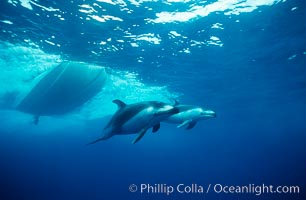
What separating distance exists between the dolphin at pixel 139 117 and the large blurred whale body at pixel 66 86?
14.3 m

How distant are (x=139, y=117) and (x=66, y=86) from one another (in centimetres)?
1708

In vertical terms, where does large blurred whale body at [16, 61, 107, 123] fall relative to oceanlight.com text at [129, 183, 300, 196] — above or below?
above

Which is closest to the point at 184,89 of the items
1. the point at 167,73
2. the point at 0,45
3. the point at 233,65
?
the point at 167,73

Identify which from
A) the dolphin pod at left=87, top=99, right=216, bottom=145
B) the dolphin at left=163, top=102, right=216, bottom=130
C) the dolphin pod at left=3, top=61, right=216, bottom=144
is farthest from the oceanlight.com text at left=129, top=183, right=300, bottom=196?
the dolphin pod at left=87, top=99, right=216, bottom=145

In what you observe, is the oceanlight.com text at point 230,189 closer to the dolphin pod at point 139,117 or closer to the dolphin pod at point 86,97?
the dolphin pod at point 86,97

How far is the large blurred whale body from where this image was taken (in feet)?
63.3

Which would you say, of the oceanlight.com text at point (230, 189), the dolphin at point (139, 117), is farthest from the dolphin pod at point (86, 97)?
the oceanlight.com text at point (230, 189)

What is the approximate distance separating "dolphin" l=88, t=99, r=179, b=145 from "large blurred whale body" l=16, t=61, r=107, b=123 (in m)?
14.3

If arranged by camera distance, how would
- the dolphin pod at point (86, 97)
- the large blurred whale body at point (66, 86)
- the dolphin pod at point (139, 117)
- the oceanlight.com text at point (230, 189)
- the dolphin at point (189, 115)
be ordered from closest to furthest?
1. the dolphin pod at point (139, 117)
2. the dolphin pod at point (86, 97)
3. the dolphin at point (189, 115)
4. the oceanlight.com text at point (230, 189)
5. the large blurred whale body at point (66, 86)

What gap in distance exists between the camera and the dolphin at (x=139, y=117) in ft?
17.1

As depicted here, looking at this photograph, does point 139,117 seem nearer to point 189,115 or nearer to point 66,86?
point 189,115

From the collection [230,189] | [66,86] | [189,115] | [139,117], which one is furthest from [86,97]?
[139,117]

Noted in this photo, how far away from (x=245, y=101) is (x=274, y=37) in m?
19.3

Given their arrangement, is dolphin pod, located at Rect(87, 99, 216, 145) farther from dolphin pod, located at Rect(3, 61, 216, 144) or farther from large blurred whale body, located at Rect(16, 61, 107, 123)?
large blurred whale body, located at Rect(16, 61, 107, 123)
